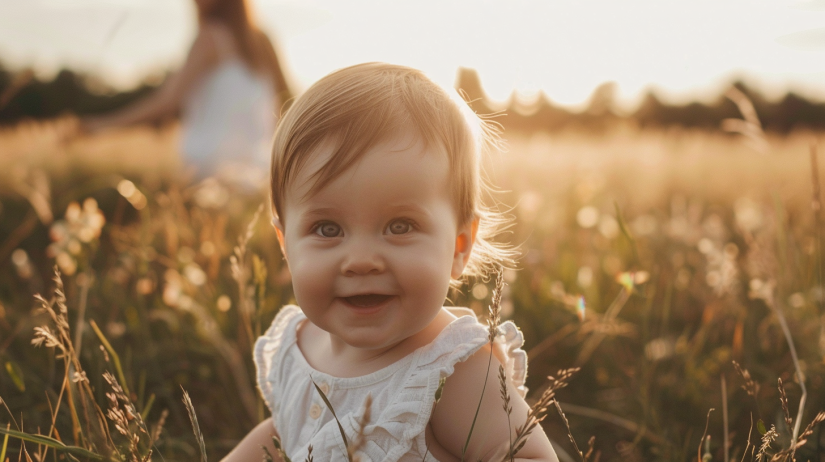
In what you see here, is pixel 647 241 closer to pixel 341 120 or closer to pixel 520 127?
pixel 341 120

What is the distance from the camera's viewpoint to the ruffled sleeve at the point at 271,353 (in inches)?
Result: 67.5

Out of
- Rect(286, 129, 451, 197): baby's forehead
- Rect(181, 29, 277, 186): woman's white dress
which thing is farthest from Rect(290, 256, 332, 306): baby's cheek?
Rect(181, 29, 277, 186): woman's white dress

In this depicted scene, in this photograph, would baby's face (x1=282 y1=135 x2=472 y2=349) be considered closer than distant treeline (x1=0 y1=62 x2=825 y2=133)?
Yes

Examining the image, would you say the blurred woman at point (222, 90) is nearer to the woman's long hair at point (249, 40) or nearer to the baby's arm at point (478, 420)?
the woman's long hair at point (249, 40)

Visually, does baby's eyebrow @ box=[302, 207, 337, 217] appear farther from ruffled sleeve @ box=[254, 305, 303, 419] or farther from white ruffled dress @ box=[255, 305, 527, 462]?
ruffled sleeve @ box=[254, 305, 303, 419]

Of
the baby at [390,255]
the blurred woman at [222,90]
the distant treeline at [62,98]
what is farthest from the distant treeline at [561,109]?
the baby at [390,255]

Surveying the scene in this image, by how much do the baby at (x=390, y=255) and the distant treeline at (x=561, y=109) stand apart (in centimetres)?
945

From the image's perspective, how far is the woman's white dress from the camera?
6.43 metres

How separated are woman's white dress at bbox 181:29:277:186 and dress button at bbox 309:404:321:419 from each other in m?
5.08

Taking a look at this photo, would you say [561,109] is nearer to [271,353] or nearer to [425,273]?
[271,353]

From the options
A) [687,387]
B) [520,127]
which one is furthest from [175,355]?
[520,127]

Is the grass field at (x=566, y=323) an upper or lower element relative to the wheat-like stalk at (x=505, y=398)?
lower

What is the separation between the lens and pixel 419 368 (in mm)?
1369

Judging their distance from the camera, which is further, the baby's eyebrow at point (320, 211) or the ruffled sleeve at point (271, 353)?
the ruffled sleeve at point (271, 353)
